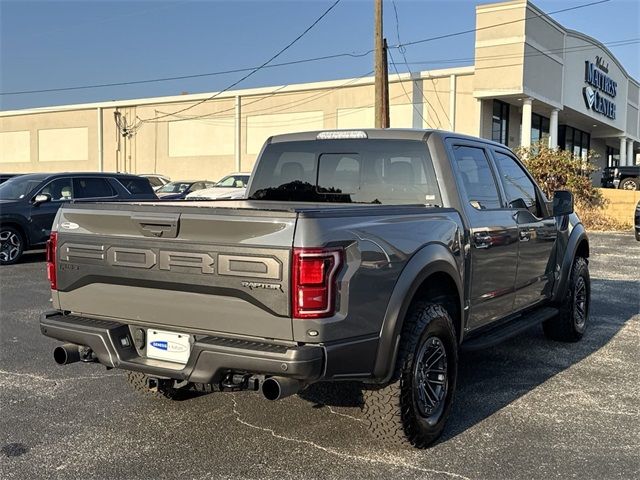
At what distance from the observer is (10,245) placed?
12.0 meters

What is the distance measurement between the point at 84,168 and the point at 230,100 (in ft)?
38.3

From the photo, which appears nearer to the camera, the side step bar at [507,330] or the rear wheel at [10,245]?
the side step bar at [507,330]

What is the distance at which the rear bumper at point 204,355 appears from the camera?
10.2 feet

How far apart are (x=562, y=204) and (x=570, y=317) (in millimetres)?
1254

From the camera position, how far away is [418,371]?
12.8 ft

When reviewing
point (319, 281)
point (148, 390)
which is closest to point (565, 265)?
point (319, 281)

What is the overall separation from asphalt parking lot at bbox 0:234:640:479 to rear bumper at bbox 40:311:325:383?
0.60 meters

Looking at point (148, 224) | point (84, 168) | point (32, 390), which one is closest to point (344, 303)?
point (148, 224)

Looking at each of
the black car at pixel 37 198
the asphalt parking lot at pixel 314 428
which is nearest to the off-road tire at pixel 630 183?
the black car at pixel 37 198

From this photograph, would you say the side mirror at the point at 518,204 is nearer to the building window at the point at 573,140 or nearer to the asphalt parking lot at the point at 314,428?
the asphalt parking lot at the point at 314,428

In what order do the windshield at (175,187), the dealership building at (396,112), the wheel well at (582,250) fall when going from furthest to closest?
the dealership building at (396,112)
the windshield at (175,187)
the wheel well at (582,250)

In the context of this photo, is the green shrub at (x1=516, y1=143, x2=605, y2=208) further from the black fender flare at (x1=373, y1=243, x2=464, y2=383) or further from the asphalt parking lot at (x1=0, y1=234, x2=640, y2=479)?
the black fender flare at (x1=373, y1=243, x2=464, y2=383)

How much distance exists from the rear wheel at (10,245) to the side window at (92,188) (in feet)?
4.43

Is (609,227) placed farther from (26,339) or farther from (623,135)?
(623,135)
